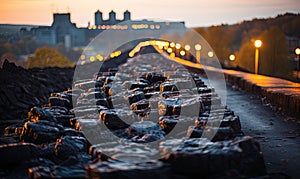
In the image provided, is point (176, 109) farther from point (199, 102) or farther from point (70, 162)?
point (70, 162)

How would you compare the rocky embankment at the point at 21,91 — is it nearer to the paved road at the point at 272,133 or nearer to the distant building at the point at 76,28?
the paved road at the point at 272,133

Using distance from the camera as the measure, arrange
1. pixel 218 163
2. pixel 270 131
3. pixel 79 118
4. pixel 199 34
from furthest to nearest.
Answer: pixel 199 34
pixel 270 131
pixel 79 118
pixel 218 163

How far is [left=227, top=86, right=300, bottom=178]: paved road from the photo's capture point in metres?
3.93

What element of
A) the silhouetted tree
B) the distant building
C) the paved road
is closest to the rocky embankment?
the paved road

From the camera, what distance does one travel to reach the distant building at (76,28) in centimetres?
9488

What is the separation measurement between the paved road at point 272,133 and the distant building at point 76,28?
7381cm

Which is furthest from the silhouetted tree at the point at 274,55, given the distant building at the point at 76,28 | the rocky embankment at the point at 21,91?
the distant building at the point at 76,28

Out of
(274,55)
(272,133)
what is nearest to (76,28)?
(274,55)

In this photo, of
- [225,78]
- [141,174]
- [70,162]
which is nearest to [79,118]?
[70,162]

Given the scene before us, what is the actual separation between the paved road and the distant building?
73.8 metres

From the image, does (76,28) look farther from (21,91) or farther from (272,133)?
(272,133)

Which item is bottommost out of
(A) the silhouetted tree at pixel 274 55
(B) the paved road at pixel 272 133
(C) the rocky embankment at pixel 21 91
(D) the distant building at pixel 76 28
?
(B) the paved road at pixel 272 133

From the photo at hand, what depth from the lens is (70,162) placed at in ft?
9.84

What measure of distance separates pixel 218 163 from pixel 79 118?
2.26 metres
